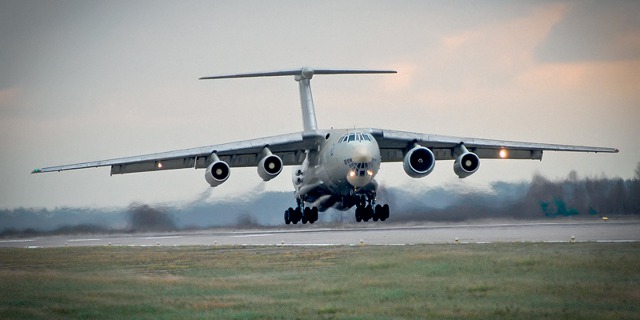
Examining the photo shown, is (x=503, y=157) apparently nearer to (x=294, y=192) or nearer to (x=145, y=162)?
(x=294, y=192)

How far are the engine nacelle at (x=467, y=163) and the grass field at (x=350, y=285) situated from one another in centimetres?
1022

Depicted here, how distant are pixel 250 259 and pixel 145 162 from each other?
12675 millimetres

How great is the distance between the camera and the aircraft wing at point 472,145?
32.2 metres

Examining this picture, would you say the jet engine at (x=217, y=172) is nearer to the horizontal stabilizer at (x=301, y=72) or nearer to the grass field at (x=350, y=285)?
the horizontal stabilizer at (x=301, y=72)

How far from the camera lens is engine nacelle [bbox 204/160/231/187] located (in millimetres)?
30656

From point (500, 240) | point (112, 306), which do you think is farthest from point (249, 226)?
point (112, 306)

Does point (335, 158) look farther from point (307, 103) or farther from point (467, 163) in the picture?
point (307, 103)

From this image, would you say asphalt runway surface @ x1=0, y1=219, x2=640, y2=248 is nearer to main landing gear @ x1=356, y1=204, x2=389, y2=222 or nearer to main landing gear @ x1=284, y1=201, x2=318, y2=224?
main landing gear @ x1=284, y1=201, x2=318, y2=224

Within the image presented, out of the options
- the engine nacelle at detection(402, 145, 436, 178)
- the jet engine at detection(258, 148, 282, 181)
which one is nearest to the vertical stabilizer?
the jet engine at detection(258, 148, 282, 181)

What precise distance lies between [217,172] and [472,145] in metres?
8.51

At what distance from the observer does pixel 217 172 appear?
30766mm

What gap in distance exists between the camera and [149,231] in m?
34.6

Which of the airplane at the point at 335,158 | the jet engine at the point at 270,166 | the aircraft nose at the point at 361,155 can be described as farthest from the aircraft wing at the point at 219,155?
the aircraft nose at the point at 361,155

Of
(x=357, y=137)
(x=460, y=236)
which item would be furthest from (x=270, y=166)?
(x=460, y=236)
